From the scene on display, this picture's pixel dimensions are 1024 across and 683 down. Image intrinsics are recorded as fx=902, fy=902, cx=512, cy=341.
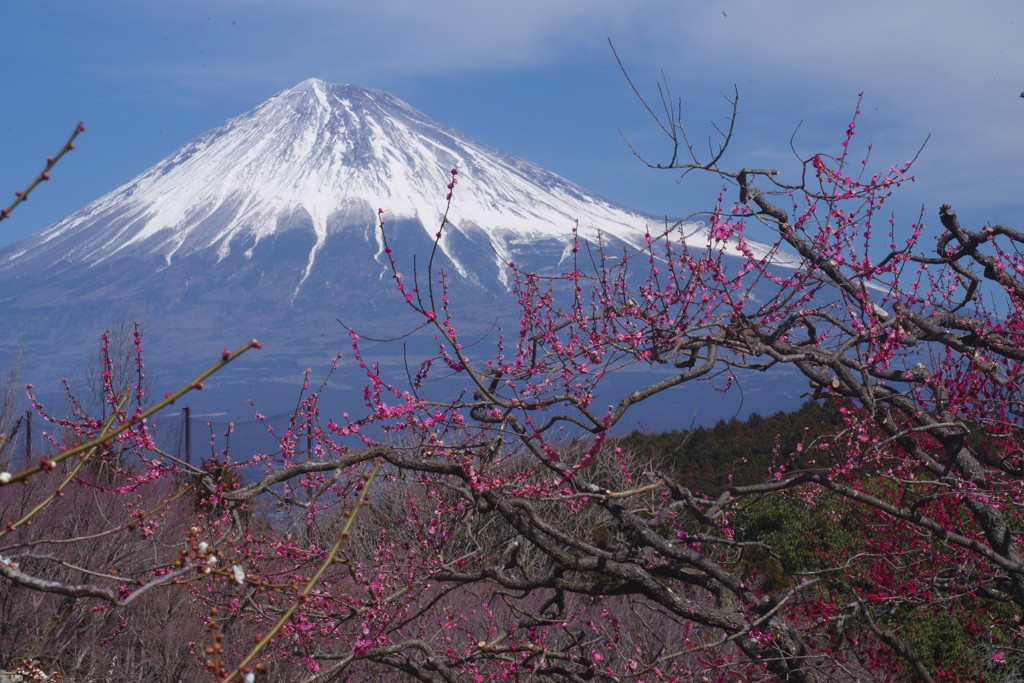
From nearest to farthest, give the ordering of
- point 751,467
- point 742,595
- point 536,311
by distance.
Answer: point 742,595, point 536,311, point 751,467

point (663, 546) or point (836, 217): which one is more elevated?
point (836, 217)

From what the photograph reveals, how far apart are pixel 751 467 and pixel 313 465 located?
1930 centimetres

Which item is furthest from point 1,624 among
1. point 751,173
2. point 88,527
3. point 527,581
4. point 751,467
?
point 751,467

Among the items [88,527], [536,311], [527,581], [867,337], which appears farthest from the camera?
[88,527]

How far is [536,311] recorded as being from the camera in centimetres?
552

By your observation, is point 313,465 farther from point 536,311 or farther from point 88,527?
point 88,527

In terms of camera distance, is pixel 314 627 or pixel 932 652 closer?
pixel 314 627

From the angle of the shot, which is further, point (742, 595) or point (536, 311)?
point (536, 311)

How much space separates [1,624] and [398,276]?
1054 cm

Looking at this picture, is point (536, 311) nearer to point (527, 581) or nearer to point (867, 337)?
point (527, 581)

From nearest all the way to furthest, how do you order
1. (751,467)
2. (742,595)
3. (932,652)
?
(742,595) → (932,652) → (751,467)

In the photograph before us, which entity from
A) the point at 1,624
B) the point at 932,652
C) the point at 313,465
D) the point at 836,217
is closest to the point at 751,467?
the point at 932,652

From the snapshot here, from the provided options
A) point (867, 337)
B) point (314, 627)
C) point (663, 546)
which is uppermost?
point (867, 337)

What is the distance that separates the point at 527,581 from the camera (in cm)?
512
